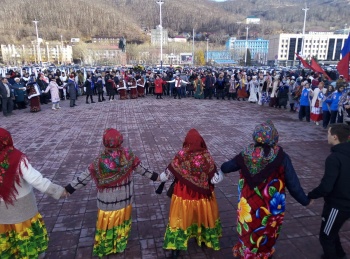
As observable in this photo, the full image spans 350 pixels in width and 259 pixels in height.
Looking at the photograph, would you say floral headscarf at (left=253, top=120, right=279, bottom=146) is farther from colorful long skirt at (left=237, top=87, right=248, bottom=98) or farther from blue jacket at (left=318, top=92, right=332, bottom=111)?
colorful long skirt at (left=237, top=87, right=248, bottom=98)

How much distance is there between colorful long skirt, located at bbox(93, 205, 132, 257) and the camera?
3.18m

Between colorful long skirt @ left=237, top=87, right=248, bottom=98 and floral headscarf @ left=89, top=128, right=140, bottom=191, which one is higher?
floral headscarf @ left=89, top=128, right=140, bottom=191

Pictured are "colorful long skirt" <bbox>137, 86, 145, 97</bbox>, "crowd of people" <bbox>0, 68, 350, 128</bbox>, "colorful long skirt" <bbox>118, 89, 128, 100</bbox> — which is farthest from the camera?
"colorful long skirt" <bbox>137, 86, 145, 97</bbox>

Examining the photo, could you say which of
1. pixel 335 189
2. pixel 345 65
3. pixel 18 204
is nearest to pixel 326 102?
pixel 345 65

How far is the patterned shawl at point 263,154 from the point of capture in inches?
104

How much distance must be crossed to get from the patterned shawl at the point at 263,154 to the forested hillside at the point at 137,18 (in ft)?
422

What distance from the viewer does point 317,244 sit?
3592 millimetres

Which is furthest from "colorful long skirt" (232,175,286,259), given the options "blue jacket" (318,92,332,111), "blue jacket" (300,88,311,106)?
Result: "blue jacket" (300,88,311,106)

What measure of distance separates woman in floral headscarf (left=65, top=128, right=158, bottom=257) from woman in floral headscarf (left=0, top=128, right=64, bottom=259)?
1.22ft

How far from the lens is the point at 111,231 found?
3.23m

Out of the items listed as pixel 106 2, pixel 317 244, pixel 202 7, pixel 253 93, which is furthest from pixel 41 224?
pixel 202 7

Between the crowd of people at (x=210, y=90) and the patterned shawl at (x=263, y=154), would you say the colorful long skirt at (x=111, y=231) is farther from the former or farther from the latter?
the crowd of people at (x=210, y=90)

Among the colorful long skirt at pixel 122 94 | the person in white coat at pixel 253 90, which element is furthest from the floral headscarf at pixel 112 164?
the colorful long skirt at pixel 122 94

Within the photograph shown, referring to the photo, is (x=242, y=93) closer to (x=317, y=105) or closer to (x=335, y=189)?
(x=317, y=105)
